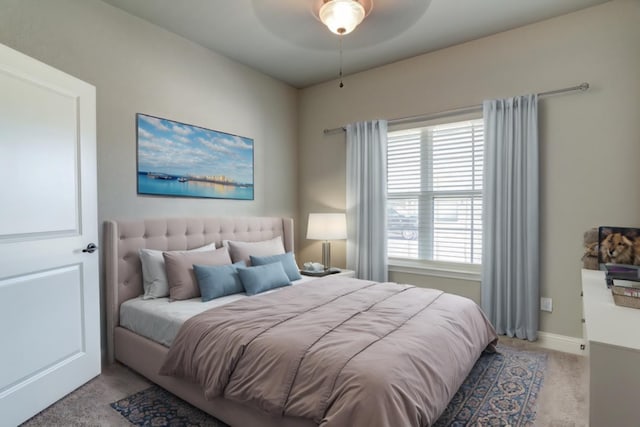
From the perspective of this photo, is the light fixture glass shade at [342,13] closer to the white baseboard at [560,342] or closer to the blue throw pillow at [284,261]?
the blue throw pillow at [284,261]

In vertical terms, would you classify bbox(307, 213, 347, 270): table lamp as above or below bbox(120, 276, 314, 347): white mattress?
above

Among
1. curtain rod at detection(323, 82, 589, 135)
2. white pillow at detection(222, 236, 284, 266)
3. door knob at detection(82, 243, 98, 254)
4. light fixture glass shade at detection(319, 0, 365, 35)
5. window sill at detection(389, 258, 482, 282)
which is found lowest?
window sill at detection(389, 258, 482, 282)

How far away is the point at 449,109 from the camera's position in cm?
344

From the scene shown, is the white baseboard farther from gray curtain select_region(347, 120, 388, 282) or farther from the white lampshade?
the white lampshade

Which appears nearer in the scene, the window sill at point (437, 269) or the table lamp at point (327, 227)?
the window sill at point (437, 269)

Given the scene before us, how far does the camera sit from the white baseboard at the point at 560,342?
2.88 m

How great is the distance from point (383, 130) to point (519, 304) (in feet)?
7.08

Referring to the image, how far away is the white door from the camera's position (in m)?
1.88

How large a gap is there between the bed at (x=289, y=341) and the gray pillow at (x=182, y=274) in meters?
0.16

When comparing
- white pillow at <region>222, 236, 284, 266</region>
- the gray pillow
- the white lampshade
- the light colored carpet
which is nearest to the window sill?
the white lampshade

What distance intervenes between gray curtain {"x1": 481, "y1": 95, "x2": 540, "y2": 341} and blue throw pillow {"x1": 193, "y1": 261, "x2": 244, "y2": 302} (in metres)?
2.26

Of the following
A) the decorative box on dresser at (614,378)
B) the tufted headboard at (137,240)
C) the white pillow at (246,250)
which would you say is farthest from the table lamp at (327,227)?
the decorative box on dresser at (614,378)

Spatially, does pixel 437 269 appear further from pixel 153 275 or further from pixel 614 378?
pixel 153 275

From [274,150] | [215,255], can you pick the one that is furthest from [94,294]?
[274,150]
